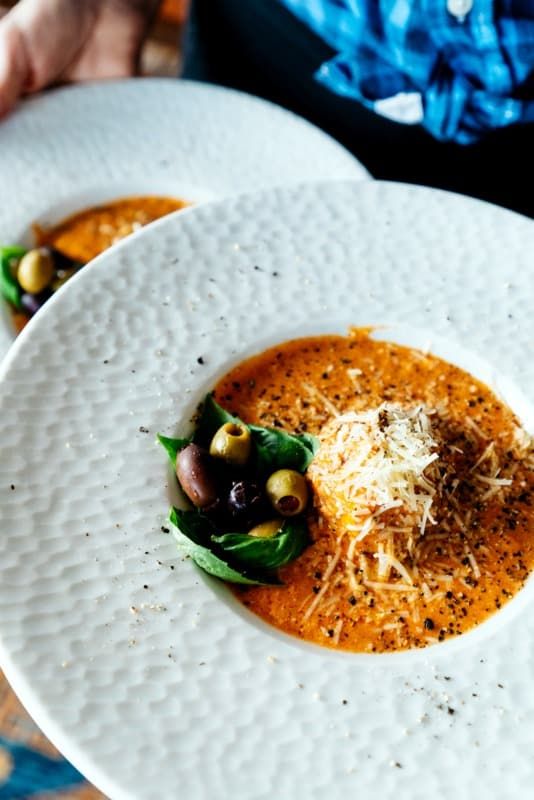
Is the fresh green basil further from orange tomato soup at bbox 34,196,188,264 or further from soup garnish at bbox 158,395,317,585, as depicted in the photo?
orange tomato soup at bbox 34,196,188,264

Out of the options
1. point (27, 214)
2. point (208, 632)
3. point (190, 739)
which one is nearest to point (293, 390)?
point (208, 632)

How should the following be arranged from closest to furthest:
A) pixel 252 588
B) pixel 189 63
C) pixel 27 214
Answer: pixel 252 588 < pixel 27 214 < pixel 189 63

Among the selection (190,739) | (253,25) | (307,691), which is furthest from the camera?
(253,25)

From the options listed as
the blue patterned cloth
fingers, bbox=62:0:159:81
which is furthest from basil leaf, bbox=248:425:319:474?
fingers, bbox=62:0:159:81

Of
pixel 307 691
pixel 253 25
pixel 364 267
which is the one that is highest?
pixel 253 25

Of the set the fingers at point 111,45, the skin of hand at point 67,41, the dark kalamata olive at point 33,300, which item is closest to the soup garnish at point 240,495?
the dark kalamata olive at point 33,300

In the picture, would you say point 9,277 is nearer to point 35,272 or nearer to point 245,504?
point 35,272

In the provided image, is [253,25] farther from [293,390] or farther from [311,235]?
[293,390]

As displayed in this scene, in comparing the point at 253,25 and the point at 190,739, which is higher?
the point at 253,25
